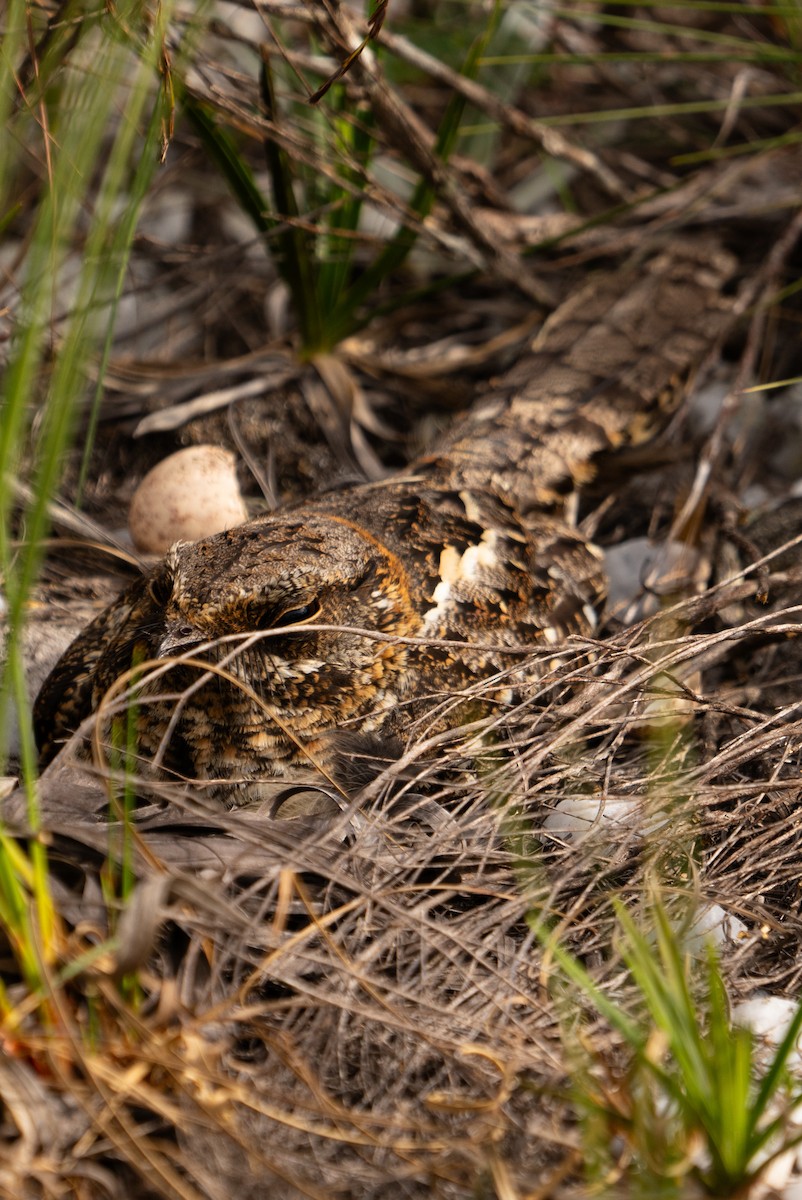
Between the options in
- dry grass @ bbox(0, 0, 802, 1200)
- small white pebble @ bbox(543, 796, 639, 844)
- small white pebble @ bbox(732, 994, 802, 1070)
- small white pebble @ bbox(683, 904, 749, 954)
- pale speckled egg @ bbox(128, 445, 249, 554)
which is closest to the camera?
dry grass @ bbox(0, 0, 802, 1200)

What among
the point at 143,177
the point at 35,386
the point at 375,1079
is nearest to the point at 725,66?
the point at 35,386

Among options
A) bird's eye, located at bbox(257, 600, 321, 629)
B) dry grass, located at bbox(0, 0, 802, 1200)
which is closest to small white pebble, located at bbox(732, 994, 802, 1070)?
dry grass, located at bbox(0, 0, 802, 1200)

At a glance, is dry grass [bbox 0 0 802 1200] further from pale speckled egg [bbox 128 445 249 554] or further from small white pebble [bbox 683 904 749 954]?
pale speckled egg [bbox 128 445 249 554]

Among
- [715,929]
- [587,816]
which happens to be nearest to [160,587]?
[587,816]

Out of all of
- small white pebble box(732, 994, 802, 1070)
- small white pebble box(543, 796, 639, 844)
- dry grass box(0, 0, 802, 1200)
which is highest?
dry grass box(0, 0, 802, 1200)

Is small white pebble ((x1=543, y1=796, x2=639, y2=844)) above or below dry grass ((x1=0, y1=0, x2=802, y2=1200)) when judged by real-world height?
below

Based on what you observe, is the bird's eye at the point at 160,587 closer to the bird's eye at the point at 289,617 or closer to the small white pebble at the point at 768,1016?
the bird's eye at the point at 289,617

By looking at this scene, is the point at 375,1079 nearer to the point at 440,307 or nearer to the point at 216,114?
the point at 216,114
